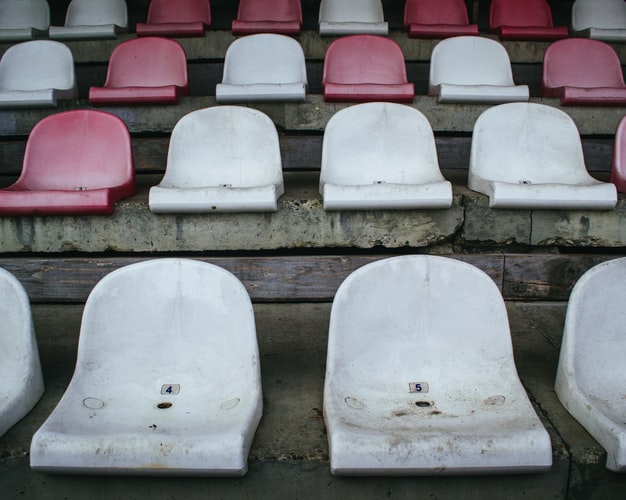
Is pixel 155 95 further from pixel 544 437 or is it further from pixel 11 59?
pixel 544 437

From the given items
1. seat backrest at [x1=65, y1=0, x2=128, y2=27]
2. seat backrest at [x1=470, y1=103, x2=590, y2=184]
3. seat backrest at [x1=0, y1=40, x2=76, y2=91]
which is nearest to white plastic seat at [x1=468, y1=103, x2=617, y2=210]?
seat backrest at [x1=470, y1=103, x2=590, y2=184]

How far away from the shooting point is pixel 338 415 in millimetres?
1518

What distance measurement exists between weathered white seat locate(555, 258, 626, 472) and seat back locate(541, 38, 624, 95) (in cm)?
223

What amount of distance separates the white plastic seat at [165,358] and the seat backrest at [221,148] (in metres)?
1.07

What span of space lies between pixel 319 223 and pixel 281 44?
1701 millimetres

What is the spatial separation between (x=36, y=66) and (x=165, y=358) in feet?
9.02

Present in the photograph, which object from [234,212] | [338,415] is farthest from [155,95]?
[338,415]

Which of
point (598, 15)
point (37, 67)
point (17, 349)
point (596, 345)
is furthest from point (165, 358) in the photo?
point (598, 15)

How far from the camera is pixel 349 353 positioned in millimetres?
1675

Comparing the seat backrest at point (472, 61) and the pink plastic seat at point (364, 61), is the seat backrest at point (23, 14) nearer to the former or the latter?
the pink plastic seat at point (364, 61)

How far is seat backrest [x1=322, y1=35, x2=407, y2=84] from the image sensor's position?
11.8 ft

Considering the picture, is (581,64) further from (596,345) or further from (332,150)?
(596,345)

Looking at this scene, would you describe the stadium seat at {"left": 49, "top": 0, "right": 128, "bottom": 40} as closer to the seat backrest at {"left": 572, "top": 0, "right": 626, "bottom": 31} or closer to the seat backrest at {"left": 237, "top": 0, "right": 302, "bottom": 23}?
the seat backrest at {"left": 237, "top": 0, "right": 302, "bottom": 23}

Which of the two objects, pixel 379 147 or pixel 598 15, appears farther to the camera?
pixel 598 15
